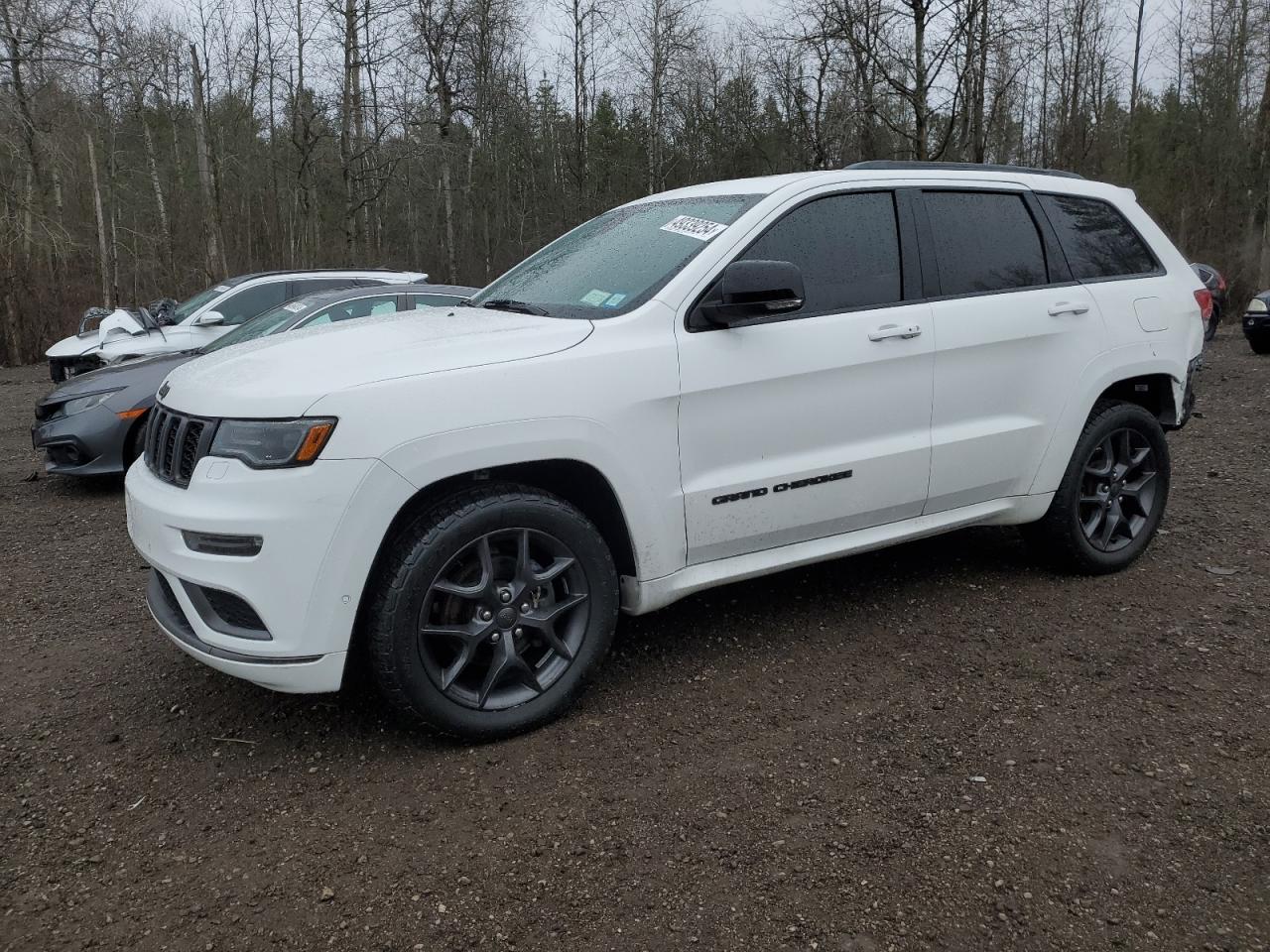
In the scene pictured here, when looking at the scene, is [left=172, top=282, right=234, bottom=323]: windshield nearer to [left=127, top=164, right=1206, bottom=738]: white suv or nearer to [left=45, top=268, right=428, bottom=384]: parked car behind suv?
[left=45, top=268, right=428, bottom=384]: parked car behind suv

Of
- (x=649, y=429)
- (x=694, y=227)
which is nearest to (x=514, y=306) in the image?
(x=694, y=227)

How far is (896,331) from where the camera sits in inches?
149

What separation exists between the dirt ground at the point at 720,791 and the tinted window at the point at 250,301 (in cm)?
661

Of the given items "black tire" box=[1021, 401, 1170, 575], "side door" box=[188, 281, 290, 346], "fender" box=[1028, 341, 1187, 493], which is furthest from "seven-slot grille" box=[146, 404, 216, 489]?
"side door" box=[188, 281, 290, 346]

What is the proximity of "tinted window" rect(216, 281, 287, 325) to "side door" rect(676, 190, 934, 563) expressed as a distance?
818 centimetres

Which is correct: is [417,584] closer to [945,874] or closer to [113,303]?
[945,874]

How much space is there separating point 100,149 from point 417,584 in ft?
112

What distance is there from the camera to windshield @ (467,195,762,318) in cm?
356

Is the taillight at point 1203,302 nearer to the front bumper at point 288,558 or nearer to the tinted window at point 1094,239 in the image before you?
the tinted window at point 1094,239

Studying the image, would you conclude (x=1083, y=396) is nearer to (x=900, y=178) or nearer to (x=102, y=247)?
(x=900, y=178)

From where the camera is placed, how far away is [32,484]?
25.4 ft

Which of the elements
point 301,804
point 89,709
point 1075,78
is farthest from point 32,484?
point 1075,78

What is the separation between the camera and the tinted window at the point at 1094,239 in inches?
176

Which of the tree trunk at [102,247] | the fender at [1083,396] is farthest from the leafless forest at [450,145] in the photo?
the fender at [1083,396]
